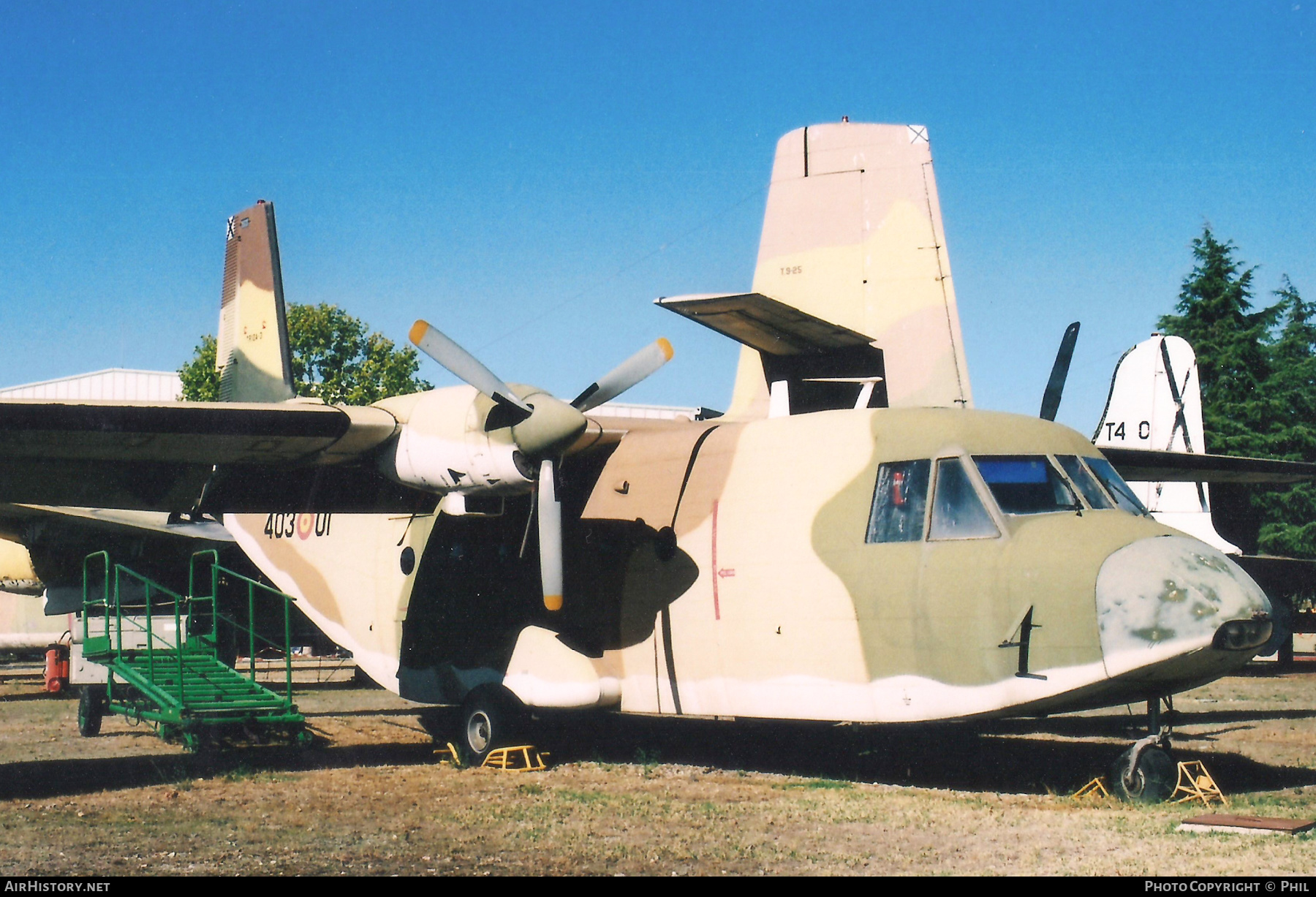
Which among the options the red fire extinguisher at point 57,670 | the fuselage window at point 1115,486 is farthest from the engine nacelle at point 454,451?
the red fire extinguisher at point 57,670

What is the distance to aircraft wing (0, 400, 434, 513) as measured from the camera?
33.4 ft

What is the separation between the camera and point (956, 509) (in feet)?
30.9

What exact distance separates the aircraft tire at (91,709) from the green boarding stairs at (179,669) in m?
0.03

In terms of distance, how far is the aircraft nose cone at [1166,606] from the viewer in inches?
317

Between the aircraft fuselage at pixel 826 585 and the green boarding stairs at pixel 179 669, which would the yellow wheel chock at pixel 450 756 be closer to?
the aircraft fuselage at pixel 826 585

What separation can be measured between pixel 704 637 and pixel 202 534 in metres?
10.1

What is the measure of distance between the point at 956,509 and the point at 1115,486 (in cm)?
146

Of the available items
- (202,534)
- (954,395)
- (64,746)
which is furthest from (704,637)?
(202,534)

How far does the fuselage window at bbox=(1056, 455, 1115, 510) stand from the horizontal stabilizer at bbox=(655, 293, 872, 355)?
347cm

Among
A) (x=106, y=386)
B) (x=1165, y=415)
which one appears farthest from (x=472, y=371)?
(x=106, y=386)

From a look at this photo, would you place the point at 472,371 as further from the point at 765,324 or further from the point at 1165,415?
the point at 1165,415

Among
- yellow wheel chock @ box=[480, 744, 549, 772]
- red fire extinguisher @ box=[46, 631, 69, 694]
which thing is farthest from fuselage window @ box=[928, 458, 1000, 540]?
red fire extinguisher @ box=[46, 631, 69, 694]

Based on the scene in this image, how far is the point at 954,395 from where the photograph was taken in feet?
45.8
